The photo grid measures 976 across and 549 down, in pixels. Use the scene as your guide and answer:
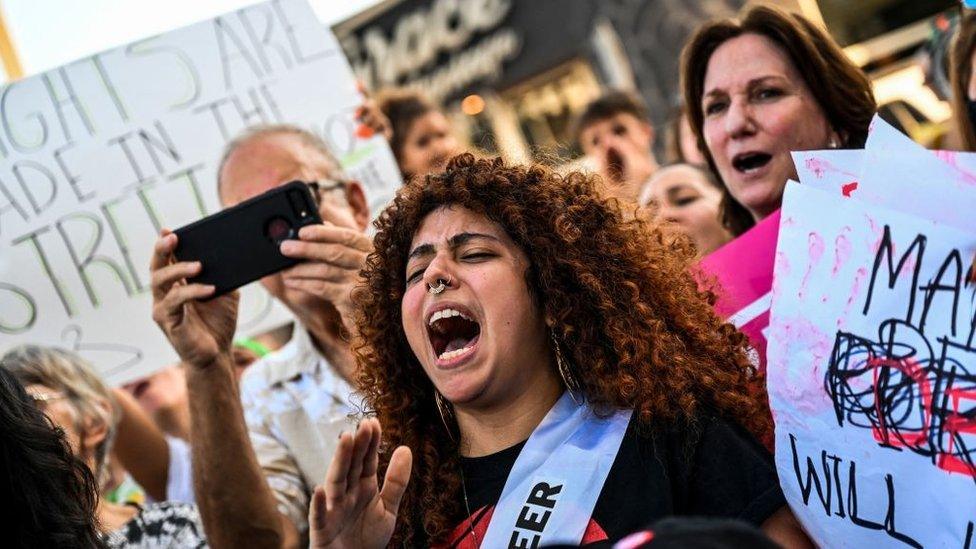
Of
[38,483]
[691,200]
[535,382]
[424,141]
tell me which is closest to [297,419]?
[535,382]

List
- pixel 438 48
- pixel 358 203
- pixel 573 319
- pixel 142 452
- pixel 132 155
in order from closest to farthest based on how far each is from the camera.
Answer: pixel 573 319 → pixel 358 203 → pixel 132 155 → pixel 142 452 → pixel 438 48

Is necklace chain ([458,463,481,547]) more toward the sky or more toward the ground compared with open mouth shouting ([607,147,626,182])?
more toward the ground

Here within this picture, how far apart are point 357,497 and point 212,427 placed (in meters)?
0.82

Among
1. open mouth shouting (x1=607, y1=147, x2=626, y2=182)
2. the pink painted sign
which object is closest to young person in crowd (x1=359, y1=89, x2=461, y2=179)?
open mouth shouting (x1=607, y1=147, x2=626, y2=182)

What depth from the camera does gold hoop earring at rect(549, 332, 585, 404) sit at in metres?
2.16

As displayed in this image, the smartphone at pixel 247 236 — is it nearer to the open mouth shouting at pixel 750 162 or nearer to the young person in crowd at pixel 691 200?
the open mouth shouting at pixel 750 162

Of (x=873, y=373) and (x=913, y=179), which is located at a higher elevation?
(x=913, y=179)

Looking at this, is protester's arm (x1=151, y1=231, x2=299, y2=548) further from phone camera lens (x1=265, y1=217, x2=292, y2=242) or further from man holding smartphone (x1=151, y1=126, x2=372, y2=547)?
phone camera lens (x1=265, y1=217, x2=292, y2=242)

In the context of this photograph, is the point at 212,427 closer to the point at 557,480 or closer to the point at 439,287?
the point at 439,287

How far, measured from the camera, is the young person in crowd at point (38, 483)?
1721 mm

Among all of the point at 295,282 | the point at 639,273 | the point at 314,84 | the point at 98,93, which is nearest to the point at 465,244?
the point at 639,273

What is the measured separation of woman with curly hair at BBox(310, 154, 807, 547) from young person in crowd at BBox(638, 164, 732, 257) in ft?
3.02

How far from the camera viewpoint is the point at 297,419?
2869 millimetres

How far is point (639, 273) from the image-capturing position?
2.25m
